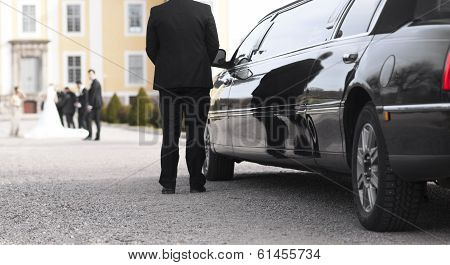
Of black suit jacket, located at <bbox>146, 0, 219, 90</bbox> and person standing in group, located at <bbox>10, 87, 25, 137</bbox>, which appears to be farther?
person standing in group, located at <bbox>10, 87, 25, 137</bbox>

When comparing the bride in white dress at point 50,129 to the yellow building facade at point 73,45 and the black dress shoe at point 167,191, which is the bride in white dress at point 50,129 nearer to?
the black dress shoe at point 167,191

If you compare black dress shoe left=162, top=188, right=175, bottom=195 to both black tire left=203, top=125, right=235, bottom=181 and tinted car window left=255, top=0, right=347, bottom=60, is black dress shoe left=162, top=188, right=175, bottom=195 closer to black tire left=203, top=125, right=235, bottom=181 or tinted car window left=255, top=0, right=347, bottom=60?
black tire left=203, top=125, right=235, bottom=181

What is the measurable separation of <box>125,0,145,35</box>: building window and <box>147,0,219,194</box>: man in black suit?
53.6 m

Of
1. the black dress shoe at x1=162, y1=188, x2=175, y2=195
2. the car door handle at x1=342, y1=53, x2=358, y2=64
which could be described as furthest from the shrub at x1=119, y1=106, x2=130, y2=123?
the car door handle at x1=342, y1=53, x2=358, y2=64

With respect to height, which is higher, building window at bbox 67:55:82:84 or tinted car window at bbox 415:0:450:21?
tinted car window at bbox 415:0:450:21

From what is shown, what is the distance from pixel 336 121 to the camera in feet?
20.0

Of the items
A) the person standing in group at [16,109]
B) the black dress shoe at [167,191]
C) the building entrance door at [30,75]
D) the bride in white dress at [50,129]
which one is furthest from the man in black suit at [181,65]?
the building entrance door at [30,75]

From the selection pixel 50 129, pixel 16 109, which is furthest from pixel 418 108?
pixel 50 129

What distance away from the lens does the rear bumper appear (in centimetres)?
495

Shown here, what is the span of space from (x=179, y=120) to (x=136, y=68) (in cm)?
5329

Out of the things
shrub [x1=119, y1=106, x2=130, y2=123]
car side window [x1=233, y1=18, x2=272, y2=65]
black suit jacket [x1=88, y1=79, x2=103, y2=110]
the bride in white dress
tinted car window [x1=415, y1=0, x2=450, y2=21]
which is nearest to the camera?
tinted car window [x1=415, y1=0, x2=450, y2=21]

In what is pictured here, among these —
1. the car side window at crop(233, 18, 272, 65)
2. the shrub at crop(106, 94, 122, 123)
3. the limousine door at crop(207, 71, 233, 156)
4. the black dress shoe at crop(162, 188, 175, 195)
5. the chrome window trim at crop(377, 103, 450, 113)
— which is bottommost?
the shrub at crop(106, 94, 122, 123)
